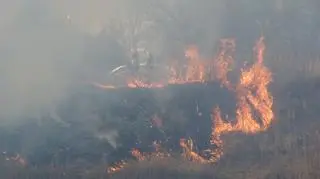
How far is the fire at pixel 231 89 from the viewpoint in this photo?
42.4m

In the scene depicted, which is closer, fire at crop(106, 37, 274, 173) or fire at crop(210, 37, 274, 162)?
fire at crop(106, 37, 274, 173)

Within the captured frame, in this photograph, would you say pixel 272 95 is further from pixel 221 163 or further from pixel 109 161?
pixel 109 161

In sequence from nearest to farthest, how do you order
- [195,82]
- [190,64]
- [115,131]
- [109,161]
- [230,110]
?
[109,161] → [115,131] → [230,110] → [195,82] → [190,64]

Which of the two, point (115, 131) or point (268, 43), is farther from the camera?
point (268, 43)

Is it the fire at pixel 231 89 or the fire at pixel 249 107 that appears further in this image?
the fire at pixel 249 107

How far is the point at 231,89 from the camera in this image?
157ft

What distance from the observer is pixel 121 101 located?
148ft

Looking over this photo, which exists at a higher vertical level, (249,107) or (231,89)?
(231,89)

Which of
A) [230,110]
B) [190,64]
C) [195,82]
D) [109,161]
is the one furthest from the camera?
[190,64]

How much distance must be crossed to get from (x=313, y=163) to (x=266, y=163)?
9.80ft

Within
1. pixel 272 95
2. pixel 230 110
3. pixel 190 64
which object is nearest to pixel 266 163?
pixel 230 110

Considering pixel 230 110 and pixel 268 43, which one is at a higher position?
pixel 268 43

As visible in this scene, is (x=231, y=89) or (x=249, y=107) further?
(x=231, y=89)

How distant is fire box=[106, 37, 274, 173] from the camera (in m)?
42.4
